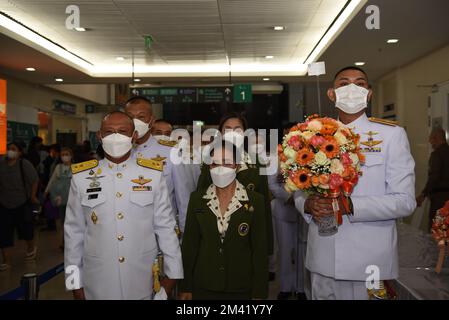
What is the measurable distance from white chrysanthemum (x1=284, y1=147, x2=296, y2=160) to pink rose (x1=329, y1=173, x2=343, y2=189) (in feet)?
0.67

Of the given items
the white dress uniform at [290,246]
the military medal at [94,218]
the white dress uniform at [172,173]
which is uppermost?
the white dress uniform at [172,173]

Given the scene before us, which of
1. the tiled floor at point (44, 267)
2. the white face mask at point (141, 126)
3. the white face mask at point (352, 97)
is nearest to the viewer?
the white face mask at point (352, 97)

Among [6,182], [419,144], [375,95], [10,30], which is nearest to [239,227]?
[6,182]

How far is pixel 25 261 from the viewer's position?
6.11 metres

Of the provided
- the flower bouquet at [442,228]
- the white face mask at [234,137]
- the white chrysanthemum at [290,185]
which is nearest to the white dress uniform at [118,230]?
the white chrysanthemum at [290,185]

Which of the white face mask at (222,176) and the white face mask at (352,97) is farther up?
the white face mask at (352,97)

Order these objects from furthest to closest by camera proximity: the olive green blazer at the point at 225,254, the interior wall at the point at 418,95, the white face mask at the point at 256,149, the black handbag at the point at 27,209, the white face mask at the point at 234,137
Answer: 1. the interior wall at the point at 418,95
2. the black handbag at the point at 27,209
3. the white face mask at the point at 256,149
4. the white face mask at the point at 234,137
5. the olive green blazer at the point at 225,254

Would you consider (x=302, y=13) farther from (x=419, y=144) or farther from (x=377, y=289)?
(x=377, y=289)

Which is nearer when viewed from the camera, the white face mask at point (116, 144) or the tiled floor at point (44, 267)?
the white face mask at point (116, 144)

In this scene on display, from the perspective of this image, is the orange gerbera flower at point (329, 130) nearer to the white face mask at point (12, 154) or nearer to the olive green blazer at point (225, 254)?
the olive green blazer at point (225, 254)

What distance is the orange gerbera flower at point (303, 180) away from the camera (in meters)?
2.00

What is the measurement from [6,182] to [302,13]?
455cm

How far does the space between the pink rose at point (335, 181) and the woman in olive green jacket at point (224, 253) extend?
0.79 metres

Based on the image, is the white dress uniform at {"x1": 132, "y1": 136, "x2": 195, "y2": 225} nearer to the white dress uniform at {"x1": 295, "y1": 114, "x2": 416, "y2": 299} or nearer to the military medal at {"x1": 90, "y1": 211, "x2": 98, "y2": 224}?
the military medal at {"x1": 90, "y1": 211, "x2": 98, "y2": 224}
